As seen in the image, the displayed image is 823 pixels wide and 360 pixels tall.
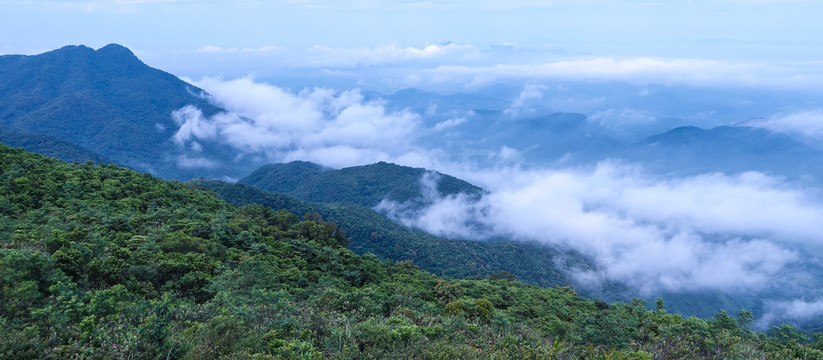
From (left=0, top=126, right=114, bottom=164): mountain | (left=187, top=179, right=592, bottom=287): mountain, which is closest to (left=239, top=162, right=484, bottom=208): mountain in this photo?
(left=187, top=179, right=592, bottom=287): mountain

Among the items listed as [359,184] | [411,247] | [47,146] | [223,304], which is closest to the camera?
[223,304]

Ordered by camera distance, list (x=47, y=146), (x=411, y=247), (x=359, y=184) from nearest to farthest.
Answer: (x=411, y=247) → (x=47, y=146) → (x=359, y=184)

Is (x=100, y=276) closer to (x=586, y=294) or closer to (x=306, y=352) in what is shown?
(x=306, y=352)

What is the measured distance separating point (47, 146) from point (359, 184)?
312 feet

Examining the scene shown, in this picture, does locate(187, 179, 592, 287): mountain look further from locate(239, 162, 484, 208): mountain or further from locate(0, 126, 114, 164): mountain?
locate(239, 162, 484, 208): mountain

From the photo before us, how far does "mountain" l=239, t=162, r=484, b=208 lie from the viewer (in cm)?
15650

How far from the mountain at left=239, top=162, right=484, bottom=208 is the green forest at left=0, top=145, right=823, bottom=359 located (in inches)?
4960

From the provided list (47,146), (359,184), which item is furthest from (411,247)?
(47,146)

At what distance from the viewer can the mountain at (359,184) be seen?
156500 mm

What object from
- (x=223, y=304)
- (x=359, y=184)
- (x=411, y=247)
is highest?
(x=223, y=304)

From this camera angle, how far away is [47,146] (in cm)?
10594

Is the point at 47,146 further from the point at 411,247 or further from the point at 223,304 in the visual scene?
the point at 223,304

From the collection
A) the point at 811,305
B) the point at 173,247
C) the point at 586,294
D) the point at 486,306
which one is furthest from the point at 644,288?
the point at 173,247

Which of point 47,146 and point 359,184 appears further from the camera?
point 359,184
